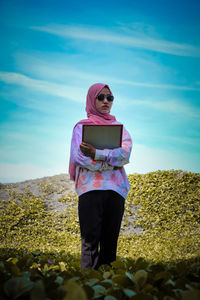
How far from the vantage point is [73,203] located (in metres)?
8.45

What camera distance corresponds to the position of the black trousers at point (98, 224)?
2646 millimetres

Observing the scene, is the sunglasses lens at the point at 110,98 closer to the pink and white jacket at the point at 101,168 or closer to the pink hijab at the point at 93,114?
the pink hijab at the point at 93,114

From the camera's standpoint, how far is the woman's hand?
8.73 feet

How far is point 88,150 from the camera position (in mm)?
2670

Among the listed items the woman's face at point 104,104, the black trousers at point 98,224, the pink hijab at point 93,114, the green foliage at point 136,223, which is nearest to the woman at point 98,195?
the black trousers at point 98,224

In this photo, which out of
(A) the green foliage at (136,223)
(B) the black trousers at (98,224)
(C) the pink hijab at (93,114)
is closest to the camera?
(B) the black trousers at (98,224)

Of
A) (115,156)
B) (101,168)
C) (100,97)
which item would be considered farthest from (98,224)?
(100,97)

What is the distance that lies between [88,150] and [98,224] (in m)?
0.78

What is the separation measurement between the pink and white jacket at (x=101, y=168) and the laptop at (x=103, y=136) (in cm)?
9

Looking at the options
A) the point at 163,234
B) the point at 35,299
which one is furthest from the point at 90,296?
the point at 163,234

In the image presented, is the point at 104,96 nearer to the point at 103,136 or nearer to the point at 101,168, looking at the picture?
the point at 103,136

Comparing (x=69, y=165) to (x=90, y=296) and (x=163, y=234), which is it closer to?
(x=90, y=296)

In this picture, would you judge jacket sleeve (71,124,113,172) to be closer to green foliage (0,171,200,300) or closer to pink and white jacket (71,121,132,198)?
pink and white jacket (71,121,132,198)

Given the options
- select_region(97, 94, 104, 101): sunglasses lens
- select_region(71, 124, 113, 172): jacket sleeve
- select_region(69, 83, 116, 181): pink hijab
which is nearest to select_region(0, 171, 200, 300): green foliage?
select_region(69, 83, 116, 181): pink hijab
